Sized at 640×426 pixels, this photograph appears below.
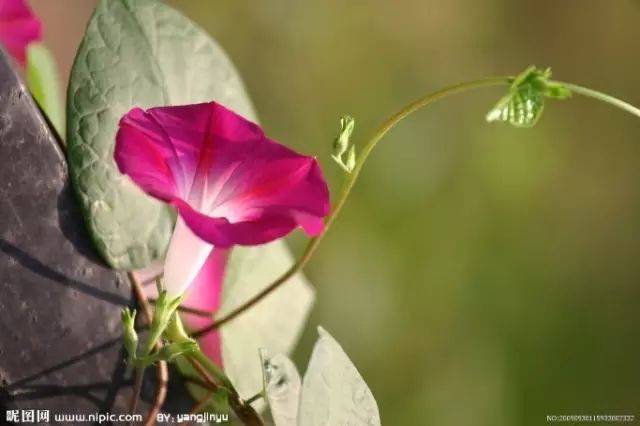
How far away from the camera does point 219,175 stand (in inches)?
16.4

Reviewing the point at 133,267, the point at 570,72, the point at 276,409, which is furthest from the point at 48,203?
the point at 570,72

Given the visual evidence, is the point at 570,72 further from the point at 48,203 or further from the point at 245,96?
the point at 48,203

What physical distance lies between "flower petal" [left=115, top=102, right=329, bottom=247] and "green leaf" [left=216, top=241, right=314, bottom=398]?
0.45ft

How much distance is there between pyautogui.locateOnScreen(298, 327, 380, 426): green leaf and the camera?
0.40 metres

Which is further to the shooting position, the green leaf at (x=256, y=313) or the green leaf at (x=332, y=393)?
the green leaf at (x=256, y=313)

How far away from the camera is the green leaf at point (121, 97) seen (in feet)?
1.41

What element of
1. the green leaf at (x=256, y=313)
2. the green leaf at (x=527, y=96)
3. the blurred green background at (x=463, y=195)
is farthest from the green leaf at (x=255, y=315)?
the blurred green background at (x=463, y=195)

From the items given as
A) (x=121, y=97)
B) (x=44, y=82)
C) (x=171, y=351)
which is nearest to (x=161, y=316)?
(x=171, y=351)

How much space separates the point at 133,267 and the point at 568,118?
851mm

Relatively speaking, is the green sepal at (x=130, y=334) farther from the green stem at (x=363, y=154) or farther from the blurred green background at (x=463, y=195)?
the blurred green background at (x=463, y=195)

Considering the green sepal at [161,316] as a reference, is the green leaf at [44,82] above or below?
above

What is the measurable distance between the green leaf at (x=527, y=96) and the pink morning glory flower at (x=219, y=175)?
0.11m

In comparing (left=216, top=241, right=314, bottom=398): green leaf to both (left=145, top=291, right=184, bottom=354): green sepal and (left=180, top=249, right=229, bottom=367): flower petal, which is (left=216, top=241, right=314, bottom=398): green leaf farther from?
(left=145, top=291, right=184, bottom=354): green sepal

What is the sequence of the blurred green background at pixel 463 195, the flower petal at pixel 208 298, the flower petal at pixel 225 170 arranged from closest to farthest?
the flower petal at pixel 225 170, the flower petal at pixel 208 298, the blurred green background at pixel 463 195
